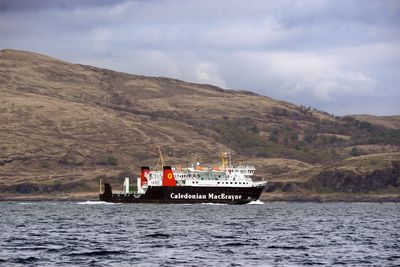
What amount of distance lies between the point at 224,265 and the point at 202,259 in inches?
163

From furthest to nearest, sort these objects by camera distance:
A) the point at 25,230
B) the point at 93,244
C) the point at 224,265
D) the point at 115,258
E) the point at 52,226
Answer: the point at 52,226 < the point at 25,230 < the point at 93,244 < the point at 115,258 < the point at 224,265

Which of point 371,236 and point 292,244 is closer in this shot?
point 292,244

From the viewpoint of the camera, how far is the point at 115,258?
229 feet

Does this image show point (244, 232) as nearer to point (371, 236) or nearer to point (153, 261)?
point (371, 236)

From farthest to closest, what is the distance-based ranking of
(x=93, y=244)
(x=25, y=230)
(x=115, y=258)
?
(x=25, y=230)
(x=93, y=244)
(x=115, y=258)

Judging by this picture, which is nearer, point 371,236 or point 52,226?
point 371,236

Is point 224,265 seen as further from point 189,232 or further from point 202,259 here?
point 189,232

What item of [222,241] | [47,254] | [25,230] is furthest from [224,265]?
[25,230]

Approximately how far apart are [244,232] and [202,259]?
108ft

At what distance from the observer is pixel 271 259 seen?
7019cm

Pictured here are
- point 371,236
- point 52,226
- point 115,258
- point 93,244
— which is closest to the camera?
point 115,258

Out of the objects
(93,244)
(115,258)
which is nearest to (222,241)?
(93,244)

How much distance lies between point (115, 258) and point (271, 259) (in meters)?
12.4

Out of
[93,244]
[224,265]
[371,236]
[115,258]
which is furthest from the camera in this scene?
[371,236]
